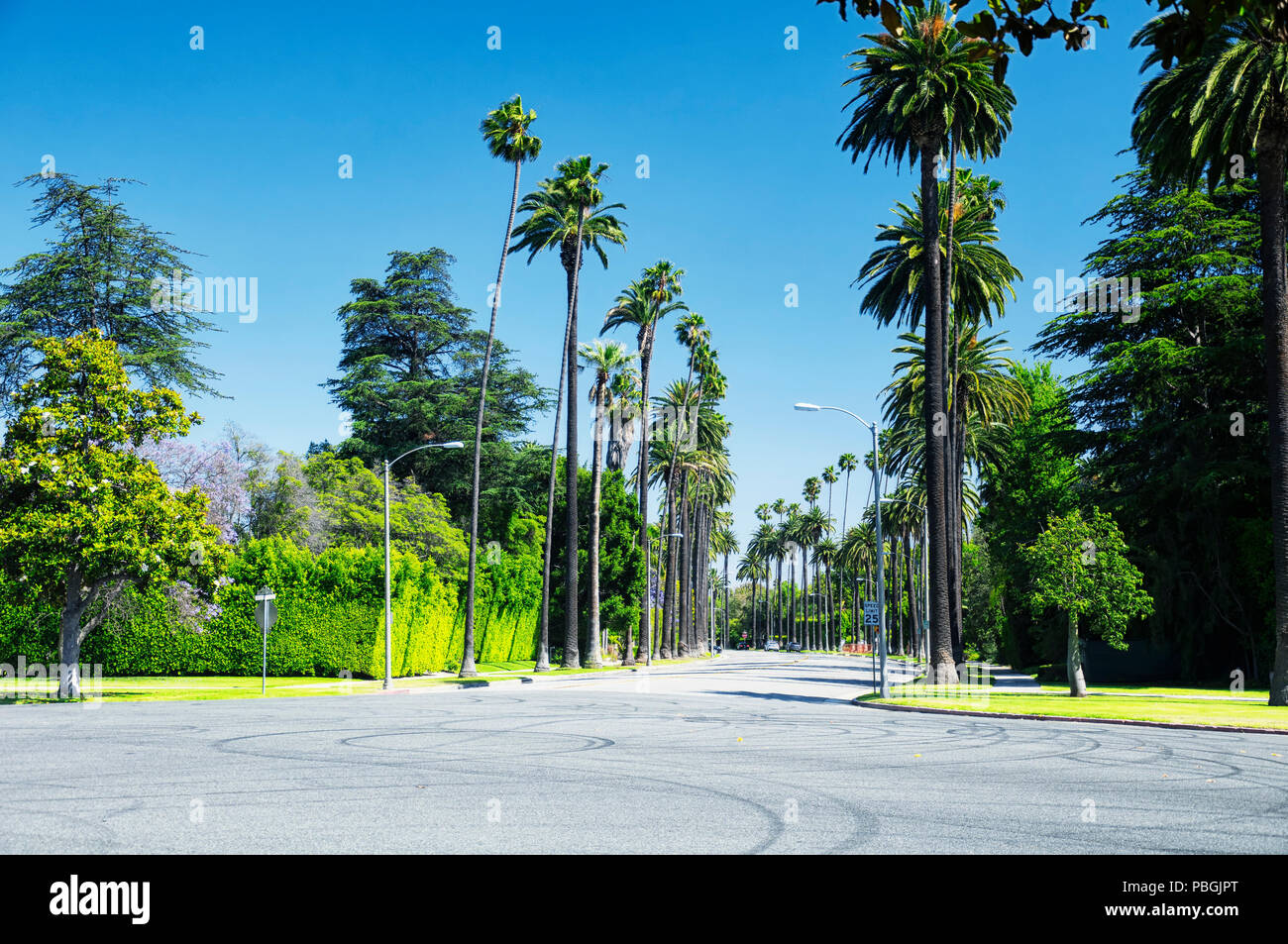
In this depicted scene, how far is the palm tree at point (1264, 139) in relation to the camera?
2544 cm

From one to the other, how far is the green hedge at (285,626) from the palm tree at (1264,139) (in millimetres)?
31544

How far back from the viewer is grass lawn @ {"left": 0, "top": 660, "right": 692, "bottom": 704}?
94.4ft

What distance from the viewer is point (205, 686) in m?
33.6

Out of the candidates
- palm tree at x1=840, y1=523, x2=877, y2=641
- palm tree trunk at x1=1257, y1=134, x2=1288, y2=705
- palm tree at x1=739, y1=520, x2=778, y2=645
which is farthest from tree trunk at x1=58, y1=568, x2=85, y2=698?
palm tree at x1=739, y1=520, x2=778, y2=645

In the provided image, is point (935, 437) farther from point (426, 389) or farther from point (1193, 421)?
point (426, 389)

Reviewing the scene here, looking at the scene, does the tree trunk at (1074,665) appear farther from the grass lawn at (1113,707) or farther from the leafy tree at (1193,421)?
the leafy tree at (1193,421)

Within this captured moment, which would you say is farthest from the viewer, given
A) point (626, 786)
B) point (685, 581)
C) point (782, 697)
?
point (685, 581)

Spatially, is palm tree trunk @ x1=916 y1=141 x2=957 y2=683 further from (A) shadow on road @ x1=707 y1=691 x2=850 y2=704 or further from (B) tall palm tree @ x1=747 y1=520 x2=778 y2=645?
(B) tall palm tree @ x1=747 y1=520 x2=778 y2=645

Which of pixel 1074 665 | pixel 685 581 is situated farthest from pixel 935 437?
pixel 685 581

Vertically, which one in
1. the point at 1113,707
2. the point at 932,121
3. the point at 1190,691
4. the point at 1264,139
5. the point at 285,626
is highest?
the point at 932,121

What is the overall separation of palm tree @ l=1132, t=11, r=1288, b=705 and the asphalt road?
10390 millimetres

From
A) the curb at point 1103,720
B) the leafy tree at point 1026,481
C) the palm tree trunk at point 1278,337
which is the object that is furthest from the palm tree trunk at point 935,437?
the leafy tree at point 1026,481

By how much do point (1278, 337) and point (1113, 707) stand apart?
35.6 ft
